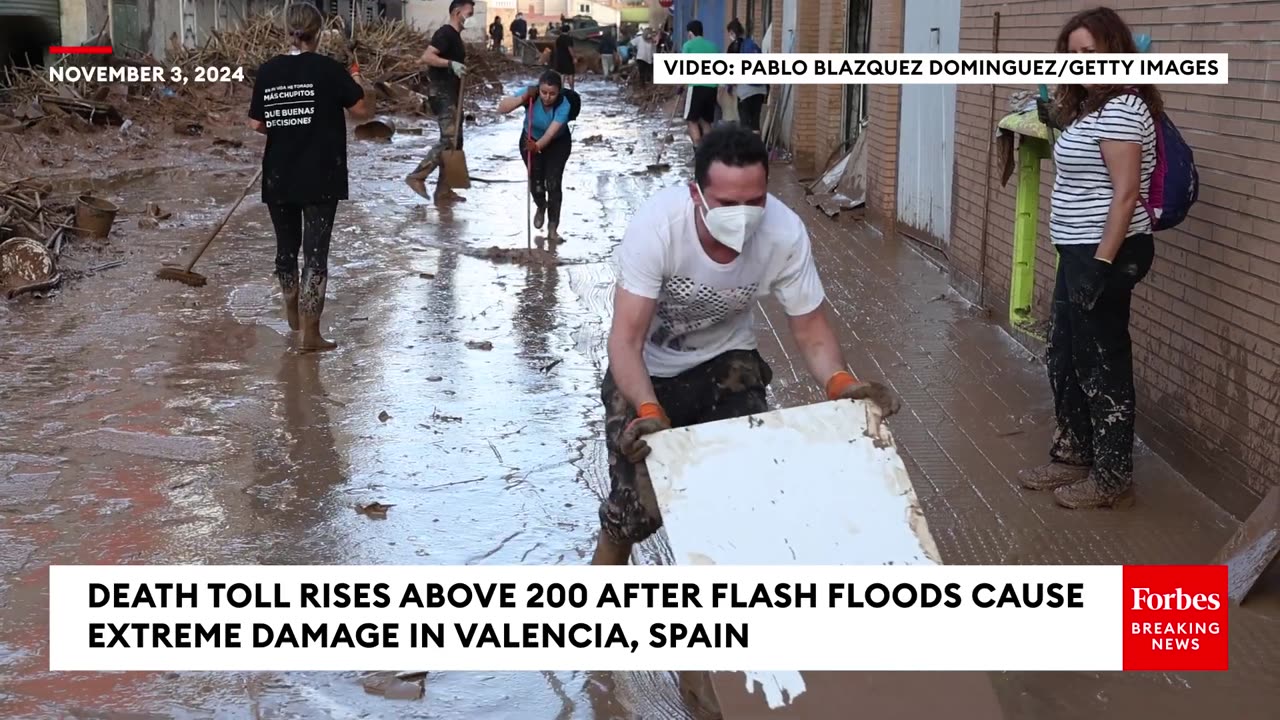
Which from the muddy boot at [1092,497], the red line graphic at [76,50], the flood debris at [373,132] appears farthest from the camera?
the red line graphic at [76,50]

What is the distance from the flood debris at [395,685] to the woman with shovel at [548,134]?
808cm

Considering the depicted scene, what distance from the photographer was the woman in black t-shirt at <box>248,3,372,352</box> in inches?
320

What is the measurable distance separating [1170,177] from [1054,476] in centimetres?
131

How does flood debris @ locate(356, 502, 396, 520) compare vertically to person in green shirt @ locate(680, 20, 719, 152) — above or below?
below

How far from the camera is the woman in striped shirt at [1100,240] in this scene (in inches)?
209

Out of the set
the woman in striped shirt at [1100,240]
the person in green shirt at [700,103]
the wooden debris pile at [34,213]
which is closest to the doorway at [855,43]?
the person in green shirt at [700,103]

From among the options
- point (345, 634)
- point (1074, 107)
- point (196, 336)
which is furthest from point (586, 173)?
point (345, 634)

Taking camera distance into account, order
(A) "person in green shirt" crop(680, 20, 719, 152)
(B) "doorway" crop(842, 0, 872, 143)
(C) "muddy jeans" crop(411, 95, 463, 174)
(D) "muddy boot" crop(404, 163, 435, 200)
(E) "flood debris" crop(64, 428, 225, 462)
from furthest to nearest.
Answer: (A) "person in green shirt" crop(680, 20, 719, 152), (B) "doorway" crop(842, 0, 872, 143), (D) "muddy boot" crop(404, 163, 435, 200), (C) "muddy jeans" crop(411, 95, 463, 174), (E) "flood debris" crop(64, 428, 225, 462)

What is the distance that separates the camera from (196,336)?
869cm

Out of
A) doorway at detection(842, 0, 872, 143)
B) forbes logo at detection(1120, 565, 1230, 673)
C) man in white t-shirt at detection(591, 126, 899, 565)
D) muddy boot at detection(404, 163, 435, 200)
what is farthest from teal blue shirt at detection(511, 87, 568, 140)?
man in white t-shirt at detection(591, 126, 899, 565)

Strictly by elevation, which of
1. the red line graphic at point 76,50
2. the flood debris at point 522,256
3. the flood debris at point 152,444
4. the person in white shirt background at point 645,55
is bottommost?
the flood debris at point 152,444

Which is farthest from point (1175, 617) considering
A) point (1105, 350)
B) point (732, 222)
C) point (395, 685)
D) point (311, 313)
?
point (311, 313)

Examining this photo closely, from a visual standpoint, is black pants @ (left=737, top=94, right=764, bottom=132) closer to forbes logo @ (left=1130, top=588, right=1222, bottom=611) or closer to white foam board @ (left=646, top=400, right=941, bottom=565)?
forbes logo @ (left=1130, top=588, right=1222, bottom=611)

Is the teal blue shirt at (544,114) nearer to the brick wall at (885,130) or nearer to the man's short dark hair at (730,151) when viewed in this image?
the brick wall at (885,130)
